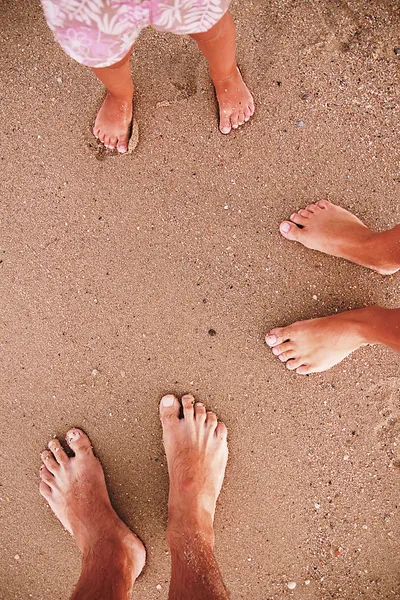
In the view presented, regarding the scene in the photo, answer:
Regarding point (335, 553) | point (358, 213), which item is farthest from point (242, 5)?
point (335, 553)

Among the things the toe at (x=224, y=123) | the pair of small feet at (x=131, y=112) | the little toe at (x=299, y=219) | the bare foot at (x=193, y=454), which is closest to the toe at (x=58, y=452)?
the bare foot at (x=193, y=454)

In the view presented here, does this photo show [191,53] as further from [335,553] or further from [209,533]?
[335,553]

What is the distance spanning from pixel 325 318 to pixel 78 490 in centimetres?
123

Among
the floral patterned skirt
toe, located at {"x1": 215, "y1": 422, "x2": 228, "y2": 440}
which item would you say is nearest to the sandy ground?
toe, located at {"x1": 215, "y1": 422, "x2": 228, "y2": 440}

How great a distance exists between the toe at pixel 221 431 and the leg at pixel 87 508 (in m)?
0.51

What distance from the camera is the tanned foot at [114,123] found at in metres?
1.75

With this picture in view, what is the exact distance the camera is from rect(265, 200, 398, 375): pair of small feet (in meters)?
1.75

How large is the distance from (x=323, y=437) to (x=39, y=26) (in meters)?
2.03

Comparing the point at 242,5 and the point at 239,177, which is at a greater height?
the point at 242,5

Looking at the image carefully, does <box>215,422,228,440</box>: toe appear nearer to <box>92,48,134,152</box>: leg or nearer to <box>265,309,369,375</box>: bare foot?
<box>265,309,369,375</box>: bare foot

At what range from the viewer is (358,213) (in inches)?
73.3

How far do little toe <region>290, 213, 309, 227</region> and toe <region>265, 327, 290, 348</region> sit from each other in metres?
0.43

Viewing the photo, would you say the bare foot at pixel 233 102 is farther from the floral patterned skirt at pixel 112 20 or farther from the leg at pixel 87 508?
the leg at pixel 87 508

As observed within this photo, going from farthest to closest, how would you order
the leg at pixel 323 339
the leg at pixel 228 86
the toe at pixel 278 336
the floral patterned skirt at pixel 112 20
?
the toe at pixel 278 336 → the leg at pixel 323 339 → the leg at pixel 228 86 → the floral patterned skirt at pixel 112 20
